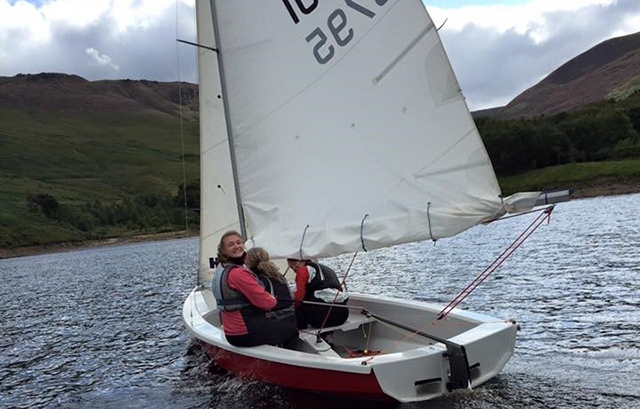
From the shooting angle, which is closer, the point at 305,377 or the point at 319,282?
the point at 305,377

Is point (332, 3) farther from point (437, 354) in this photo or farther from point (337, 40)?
point (437, 354)

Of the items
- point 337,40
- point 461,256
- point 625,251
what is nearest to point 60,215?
point 461,256

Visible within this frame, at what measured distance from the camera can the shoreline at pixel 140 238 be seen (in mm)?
69000

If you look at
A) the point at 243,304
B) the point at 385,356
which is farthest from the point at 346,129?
the point at 385,356

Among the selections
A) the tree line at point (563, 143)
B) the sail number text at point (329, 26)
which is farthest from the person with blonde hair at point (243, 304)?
the tree line at point (563, 143)

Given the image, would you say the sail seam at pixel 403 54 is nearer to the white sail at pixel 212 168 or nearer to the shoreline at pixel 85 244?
the white sail at pixel 212 168

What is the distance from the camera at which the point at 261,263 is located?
8641 mm

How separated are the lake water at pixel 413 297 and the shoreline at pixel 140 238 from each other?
134 ft

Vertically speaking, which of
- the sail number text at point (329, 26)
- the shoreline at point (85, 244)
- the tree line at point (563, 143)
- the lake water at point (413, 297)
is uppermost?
the tree line at point (563, 143)

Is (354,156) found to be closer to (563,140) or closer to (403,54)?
(403,54)

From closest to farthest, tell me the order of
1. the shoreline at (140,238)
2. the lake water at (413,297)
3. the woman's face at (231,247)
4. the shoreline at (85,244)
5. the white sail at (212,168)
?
1. the woman's face at (231,247)
2. the lake water at (413,297)
3. the white sail at (212,168)
4. the shoreline at (140,238)
5. the shoreline at (85,244)

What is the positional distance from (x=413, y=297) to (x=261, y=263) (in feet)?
36.9

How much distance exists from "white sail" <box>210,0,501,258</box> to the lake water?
100 inches

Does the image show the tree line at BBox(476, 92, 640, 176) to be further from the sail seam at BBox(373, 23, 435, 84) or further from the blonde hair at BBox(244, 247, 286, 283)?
the sail seam at BBox(373, 23, 435, 84)
